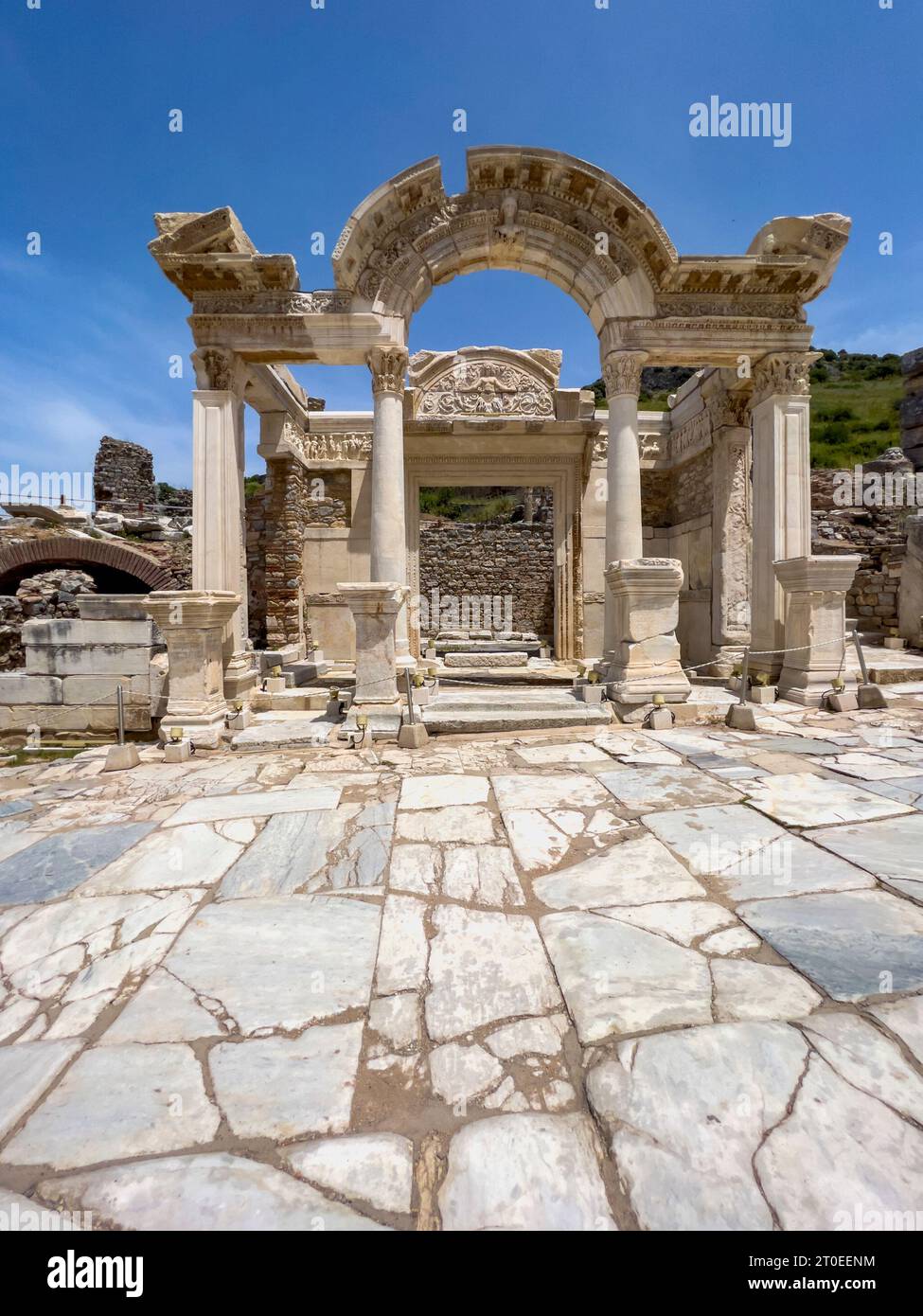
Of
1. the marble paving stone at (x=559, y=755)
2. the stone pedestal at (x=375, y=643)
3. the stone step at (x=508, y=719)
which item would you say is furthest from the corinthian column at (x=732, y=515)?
the stone pedestal at (x=375, y=643)

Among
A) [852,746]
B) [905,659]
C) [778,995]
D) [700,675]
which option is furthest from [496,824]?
[905,659]

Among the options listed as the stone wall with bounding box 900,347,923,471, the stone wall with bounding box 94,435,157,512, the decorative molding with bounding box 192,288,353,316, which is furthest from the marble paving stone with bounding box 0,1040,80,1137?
the stone wall with bounding box 94,435,157,512

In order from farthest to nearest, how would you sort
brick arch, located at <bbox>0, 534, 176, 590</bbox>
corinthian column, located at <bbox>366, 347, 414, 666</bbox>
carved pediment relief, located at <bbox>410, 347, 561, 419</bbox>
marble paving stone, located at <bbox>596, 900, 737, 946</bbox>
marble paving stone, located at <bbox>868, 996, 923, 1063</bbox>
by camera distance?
brick arch, located at <bbox>0, 534, 176, 590</bbox>, carved pediment relief, located at <bbox>410, 347, 561, 419</bbox>, corinthian column, located at <bbox>366, 347, 414, 666</bbox>, marble paving stone, located at <bbox>596, 900, 737, 946</bbox>, marble paving stone, located at <bbox>868, 996, 923, 1063</bbox>

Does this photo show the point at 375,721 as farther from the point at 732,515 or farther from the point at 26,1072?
the point at 732,515

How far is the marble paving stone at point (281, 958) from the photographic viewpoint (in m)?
1.84

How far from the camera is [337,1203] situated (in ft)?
3.93

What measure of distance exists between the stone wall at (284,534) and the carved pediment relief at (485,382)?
2075mm

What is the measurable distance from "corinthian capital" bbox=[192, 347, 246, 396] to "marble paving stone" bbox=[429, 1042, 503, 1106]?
749 centimetres

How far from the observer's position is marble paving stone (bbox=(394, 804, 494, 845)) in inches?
123

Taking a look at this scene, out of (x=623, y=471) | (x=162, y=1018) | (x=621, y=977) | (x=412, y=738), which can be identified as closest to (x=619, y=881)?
(x=621, y=977)

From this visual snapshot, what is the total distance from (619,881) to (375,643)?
406cm

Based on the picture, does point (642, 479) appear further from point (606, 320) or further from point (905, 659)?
point (905, 659)

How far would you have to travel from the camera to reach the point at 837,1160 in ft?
4.17

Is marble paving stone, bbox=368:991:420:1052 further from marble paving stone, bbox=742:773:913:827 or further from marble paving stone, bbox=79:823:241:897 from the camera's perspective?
marble paving stone, bbox=742:773:913:827
